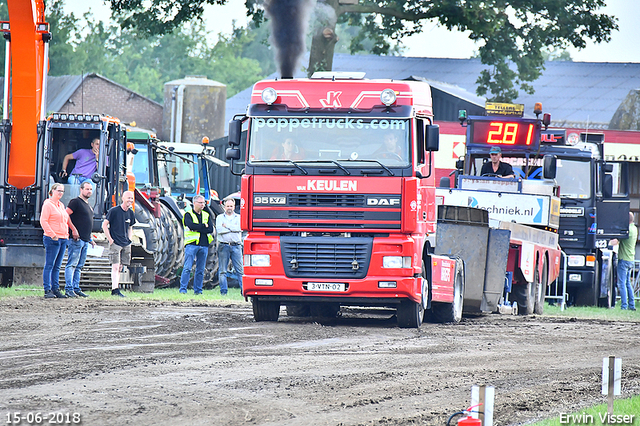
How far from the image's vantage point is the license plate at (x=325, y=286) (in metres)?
13.8

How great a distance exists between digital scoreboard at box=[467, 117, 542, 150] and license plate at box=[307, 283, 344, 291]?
8.50 meters

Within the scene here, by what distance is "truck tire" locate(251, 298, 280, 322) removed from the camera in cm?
1466

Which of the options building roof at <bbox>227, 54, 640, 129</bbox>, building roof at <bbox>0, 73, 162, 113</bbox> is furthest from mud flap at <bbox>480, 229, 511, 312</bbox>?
building roof at <bbox>0, 73, 162, 113</bbox>

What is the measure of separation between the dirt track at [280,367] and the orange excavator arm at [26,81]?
401 cm

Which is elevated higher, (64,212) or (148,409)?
(64,212)

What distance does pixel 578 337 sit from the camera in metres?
14.2

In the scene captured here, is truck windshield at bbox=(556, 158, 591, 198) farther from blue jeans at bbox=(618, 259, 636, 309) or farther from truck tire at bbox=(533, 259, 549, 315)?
truck tire at bbox=(533, 259, 549, 315)

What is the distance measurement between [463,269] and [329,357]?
21.3 ft

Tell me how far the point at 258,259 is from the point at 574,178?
33.8 feet

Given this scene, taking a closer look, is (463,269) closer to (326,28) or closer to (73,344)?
(73,344)

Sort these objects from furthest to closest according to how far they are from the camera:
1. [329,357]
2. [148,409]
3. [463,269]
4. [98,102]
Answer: [98,102] → [463,269] → [329,357] → [148,409]

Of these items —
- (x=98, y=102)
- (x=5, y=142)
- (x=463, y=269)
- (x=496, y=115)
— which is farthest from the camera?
(x=98, y=102)

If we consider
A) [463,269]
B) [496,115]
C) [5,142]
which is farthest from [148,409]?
[496,115]

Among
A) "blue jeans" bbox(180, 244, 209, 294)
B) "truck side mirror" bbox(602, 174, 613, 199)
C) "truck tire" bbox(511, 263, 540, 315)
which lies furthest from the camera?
"truck side mirror" bbox(602, 174, 613, 199)
